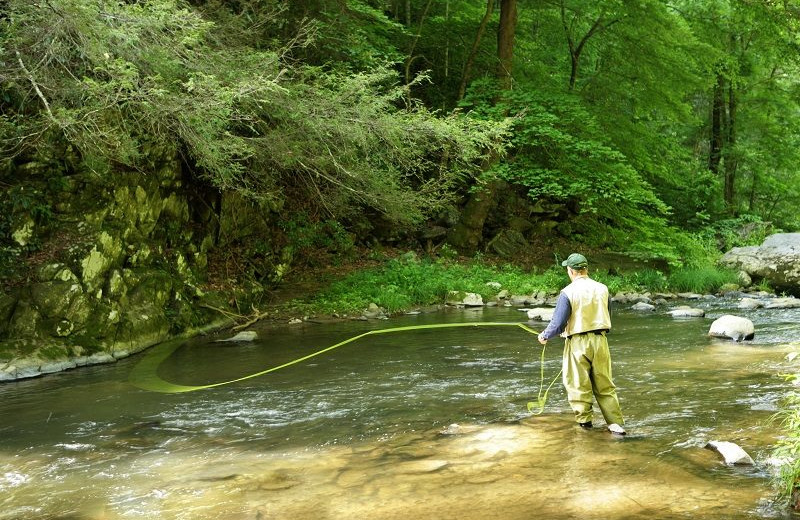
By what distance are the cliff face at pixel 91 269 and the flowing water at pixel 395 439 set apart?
643 mm

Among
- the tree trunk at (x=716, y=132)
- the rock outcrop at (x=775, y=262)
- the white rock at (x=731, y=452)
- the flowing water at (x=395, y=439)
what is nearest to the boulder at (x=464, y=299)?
the flowing water at (x=395, y=439)

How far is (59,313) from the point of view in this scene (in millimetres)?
8969

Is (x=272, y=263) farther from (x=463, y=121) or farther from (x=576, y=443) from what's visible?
(x=576, y=443)

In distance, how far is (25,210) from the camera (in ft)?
31.2

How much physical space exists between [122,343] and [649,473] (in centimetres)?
781

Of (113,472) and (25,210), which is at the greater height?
(25,210)

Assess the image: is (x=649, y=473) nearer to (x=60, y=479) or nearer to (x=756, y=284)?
(x=60, y=479)

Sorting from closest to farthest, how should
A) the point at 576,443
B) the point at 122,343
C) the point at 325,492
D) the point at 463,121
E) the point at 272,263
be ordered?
the point at 325,492 < the point at 576,443 < the point at 122,343 < the point at 463,121 < the point at 272,263

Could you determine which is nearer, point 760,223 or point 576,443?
point 576,443

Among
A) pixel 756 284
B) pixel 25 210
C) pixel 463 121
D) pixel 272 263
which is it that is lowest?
pixel 756 284

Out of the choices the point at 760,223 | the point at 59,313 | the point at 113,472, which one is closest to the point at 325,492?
the point at 113,472

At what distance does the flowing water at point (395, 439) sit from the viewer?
4.06m

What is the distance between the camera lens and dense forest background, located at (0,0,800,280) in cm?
823

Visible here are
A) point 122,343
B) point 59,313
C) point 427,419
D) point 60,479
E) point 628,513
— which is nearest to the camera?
point 628,513
